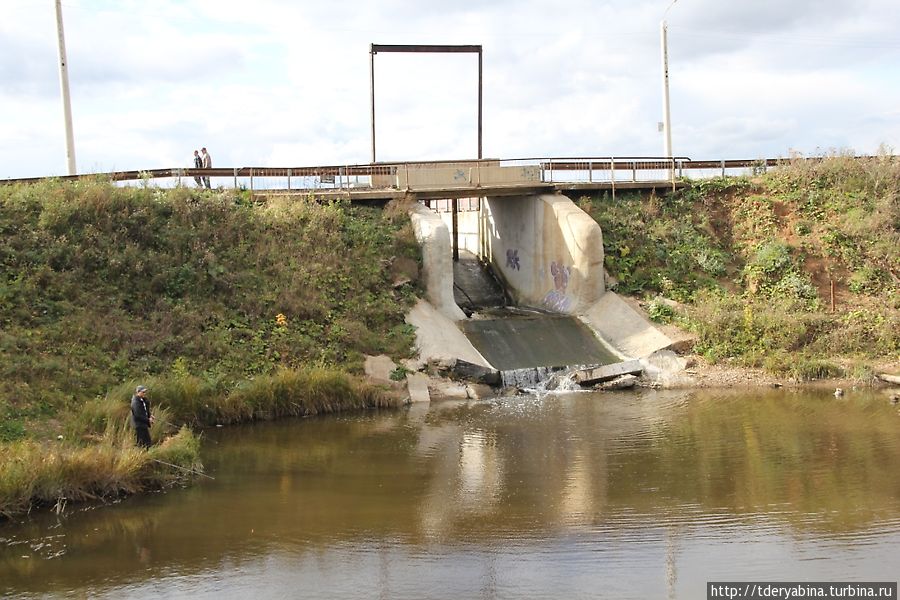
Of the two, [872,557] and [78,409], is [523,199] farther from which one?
[872,557]

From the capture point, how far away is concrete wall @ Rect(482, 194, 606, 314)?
1048 inches

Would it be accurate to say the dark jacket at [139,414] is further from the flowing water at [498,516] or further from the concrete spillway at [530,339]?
the concrete spillway at [530,339]

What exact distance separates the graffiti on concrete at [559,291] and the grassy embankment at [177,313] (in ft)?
16.5

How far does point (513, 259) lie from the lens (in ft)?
99.5

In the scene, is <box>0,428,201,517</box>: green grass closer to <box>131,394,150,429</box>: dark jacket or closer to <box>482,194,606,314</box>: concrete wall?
<box>131,394,150,429</box>: dark jacket

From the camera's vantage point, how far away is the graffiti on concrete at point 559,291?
27.2m

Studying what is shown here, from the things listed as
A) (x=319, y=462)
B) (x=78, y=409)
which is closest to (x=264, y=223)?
(x=78, y=409)

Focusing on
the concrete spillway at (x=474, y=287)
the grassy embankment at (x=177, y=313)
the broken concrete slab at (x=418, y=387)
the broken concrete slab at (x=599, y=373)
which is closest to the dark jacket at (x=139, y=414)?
the grassy embankment at (x=177, y=313)

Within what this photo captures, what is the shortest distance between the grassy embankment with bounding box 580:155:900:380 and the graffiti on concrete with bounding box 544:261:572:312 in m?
1.50

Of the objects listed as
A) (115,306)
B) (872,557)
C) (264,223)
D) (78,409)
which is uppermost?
(264,223)

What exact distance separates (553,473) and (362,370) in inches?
313

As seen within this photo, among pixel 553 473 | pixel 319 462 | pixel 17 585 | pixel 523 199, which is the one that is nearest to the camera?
pixel 17 585

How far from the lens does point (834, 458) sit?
14789 millimetres

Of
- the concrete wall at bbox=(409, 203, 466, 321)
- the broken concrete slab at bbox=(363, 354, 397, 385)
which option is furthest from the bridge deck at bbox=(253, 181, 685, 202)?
the broken concrete slab at bbox=(363, 354, 397, 385)
